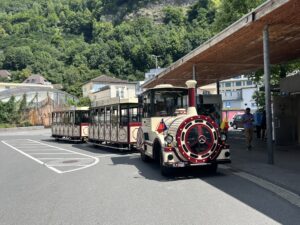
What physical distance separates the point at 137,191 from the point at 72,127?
18.5 m

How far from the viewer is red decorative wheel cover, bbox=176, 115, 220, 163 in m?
10.3

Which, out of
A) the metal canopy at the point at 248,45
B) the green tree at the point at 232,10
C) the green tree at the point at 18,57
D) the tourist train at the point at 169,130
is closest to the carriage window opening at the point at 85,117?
the metal canopy at the point at 248,45

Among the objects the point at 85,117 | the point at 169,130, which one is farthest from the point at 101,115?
the point at 169,130

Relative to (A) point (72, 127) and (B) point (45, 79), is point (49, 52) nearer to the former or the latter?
(B) point (45, 79)

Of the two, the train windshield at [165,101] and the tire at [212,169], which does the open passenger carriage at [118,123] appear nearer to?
the train windshield at [165,101]

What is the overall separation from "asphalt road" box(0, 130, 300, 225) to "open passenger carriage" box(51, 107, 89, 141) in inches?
521

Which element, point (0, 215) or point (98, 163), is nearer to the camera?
point (0, 215)

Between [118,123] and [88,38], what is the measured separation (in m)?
144

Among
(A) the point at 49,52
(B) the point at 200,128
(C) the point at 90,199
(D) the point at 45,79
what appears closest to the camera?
(C) the point at 90,199

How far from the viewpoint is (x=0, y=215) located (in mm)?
7305

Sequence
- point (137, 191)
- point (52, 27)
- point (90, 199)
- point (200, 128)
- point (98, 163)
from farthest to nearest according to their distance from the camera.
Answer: point (52, 27), point (98, 163), point (200, 128), point (137, 191), point (90, 199)

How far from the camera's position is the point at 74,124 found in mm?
26312

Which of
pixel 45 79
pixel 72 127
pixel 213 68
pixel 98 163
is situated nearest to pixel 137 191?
pixel 98 163

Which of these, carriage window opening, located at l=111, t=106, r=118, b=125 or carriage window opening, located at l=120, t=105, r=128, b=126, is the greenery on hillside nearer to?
carriage window opening, located at l=111, t=106, r=118, b=125
